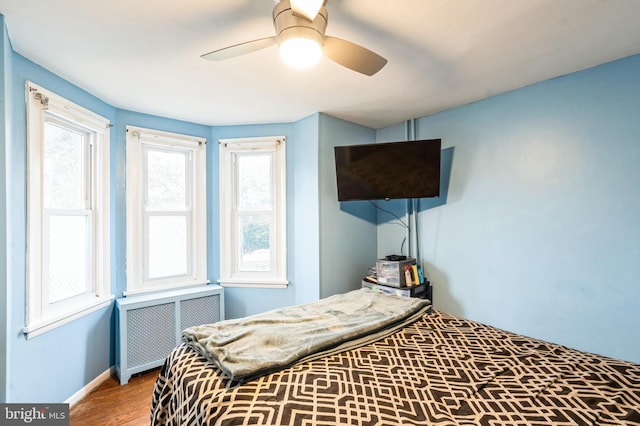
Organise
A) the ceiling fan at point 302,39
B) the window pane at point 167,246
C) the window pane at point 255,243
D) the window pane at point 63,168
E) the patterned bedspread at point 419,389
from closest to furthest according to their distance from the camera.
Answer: the patterned bedspread at point 419,389
the ceiling fan at point 302,39
the window pane at point 63,168
the window pane at point 167,246
the window pane at point 255,243

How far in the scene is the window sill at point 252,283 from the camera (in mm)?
3232

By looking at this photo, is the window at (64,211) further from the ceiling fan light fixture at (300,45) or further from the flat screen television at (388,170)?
the flat screen television at (388,170)

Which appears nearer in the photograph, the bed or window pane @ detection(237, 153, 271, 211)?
the bed

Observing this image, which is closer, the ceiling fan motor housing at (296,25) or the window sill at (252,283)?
the ceiling fan motor housing at (296,25)

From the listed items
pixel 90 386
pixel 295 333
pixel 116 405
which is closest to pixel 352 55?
pixel 295 333

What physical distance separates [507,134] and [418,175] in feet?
2.59

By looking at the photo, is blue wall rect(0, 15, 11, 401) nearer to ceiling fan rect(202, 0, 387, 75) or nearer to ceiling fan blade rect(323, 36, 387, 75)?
ceiling fan rect(202, 0, 387, 75)

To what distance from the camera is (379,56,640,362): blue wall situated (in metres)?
1.98

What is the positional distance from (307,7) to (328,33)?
56 cm

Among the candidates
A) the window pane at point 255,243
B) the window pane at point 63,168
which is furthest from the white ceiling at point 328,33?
the window pane at point 255,243

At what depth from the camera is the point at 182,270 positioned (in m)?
3.17

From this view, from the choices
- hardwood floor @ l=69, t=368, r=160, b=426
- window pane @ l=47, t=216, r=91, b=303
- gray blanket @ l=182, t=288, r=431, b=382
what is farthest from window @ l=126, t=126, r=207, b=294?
gray blanket @ l=182, t=288, r=431, b=382

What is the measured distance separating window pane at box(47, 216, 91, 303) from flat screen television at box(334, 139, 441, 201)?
229 cm

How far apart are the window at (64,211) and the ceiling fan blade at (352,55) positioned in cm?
201
